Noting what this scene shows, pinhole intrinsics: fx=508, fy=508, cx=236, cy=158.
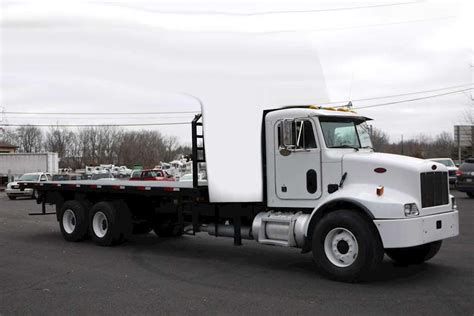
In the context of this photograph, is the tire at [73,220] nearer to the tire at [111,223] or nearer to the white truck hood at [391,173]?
the tire at [111,223]

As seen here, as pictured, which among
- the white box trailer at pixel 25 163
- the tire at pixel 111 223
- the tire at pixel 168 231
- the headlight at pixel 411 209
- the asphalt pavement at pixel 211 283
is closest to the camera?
the asphalt pavement at pixel 211 283

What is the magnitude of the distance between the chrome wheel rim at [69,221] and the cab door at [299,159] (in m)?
5.84

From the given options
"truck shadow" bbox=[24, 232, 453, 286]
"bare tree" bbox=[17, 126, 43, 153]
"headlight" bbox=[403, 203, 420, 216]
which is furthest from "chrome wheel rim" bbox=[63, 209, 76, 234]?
"bare tree" bbox=[17, 126, 43, 153]

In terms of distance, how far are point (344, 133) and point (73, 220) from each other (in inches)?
271

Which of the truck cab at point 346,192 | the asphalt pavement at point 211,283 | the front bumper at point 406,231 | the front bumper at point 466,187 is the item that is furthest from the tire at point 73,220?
the front bumper at point 466,187

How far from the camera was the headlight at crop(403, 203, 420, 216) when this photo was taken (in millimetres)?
6996

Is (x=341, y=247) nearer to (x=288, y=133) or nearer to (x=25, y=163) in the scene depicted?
(x=288, y=133)

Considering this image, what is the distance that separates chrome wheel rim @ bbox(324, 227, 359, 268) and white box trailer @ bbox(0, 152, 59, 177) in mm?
43156

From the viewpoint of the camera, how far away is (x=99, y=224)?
1130cm

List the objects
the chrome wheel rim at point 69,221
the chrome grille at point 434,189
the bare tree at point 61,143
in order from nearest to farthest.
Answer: the chrome grille at point 434,189, the chrome wheel rim at point 69,221, the bare tree at point 61,143

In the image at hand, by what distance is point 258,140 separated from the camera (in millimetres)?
8594

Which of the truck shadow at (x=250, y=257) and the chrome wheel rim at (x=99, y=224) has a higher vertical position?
the chrome wheel rim at (x=99, y=224)

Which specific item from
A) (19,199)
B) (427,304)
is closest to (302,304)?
(427,304)

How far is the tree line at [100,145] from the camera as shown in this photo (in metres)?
20.9
